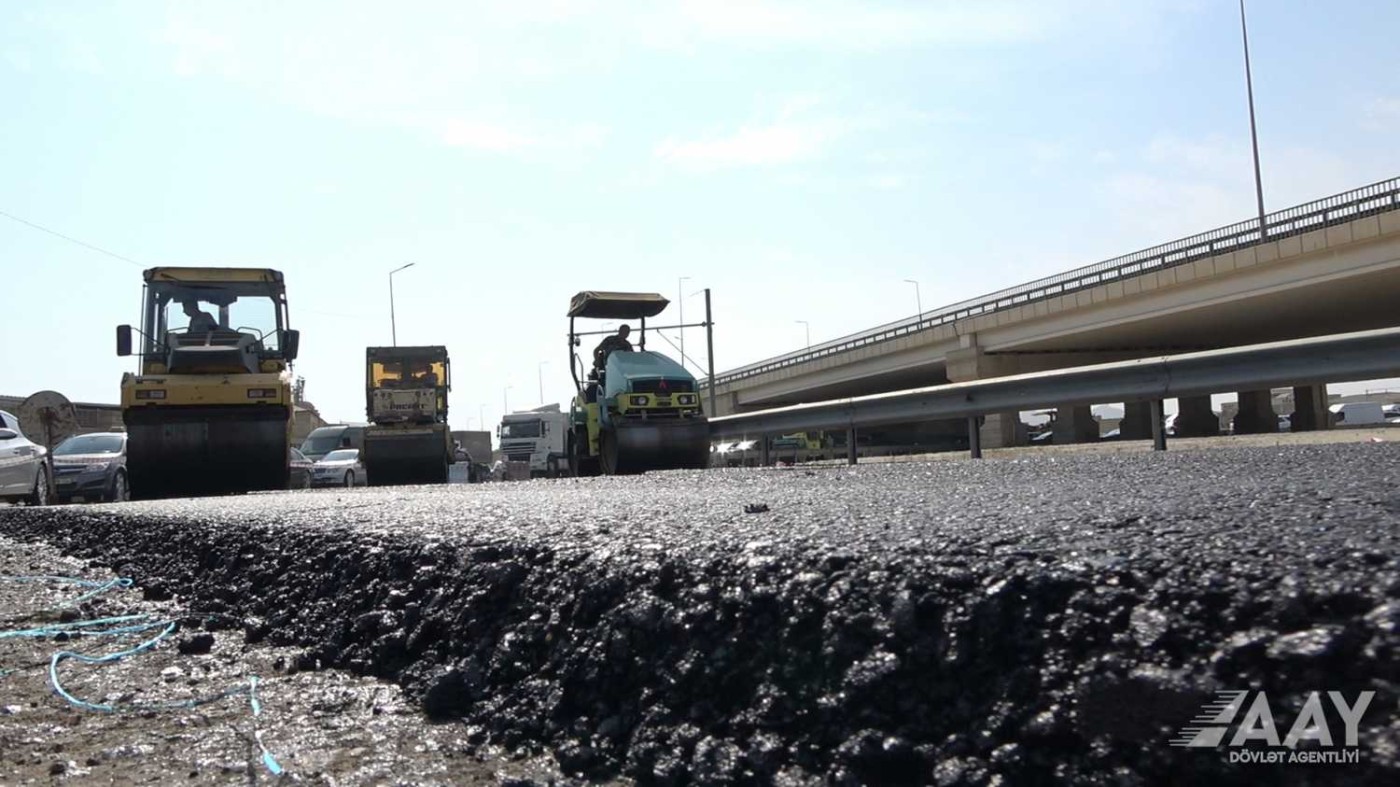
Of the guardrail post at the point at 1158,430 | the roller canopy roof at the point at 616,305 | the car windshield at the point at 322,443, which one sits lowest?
the guardrail post at the point at 1158,430

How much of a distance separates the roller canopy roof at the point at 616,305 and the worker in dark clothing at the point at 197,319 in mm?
5838

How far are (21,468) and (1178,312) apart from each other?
28572 mm

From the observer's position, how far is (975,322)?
38.3m

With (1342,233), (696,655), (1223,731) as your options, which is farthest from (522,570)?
(1342,233)

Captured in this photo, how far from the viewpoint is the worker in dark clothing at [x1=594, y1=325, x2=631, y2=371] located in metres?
17.3

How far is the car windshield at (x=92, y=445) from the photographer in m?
19.7

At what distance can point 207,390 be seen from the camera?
1336 centimetres

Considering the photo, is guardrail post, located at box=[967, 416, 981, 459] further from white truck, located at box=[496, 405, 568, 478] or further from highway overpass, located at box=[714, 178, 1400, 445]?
white truck, located at box=[496, 405, 568, 478]

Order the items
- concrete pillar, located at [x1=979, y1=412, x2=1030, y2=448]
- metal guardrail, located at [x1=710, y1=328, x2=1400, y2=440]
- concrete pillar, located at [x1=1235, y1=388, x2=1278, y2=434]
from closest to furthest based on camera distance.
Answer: metal guardrail, located at [x1=710, y1=328, x2=1400, y2=440]
concrete pillar, located at [x1=1235, y1=388, x2=1278, y2=434]
concrete pillar, located at [x1=979, y1=412, x2=1030, y2=448]

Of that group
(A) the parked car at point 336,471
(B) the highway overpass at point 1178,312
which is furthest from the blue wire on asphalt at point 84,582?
(B) the highway overpass at point 1178,312

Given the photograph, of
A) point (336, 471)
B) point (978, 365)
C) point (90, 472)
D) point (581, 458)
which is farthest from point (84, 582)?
point (978, 365)

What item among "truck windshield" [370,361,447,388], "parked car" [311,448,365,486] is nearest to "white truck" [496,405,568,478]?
"parked car" [311,448,365,486]

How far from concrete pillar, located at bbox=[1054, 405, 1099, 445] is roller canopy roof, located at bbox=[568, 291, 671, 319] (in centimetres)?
2321

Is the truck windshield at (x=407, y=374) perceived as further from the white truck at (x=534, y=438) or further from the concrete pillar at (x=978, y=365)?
the concrete pillar at (x=978, y=365)
